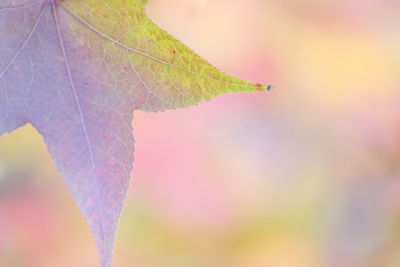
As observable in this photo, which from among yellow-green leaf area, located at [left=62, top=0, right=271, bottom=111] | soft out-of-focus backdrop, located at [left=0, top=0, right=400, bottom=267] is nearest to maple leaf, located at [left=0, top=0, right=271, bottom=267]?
yellow-green leaf area, located at [left=62, top=0, right=271, bottom=111]

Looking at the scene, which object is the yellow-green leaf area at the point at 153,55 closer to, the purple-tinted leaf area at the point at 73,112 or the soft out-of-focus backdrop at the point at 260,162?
the purple-tinted leaf area at the point at 73,112

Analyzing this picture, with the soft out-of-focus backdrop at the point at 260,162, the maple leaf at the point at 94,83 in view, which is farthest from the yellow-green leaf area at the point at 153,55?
the soft out-of-focus backdrop at the point at 260,162

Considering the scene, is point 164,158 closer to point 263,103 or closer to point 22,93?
point 263,103

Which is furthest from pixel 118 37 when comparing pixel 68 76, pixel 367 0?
pixel 367 0

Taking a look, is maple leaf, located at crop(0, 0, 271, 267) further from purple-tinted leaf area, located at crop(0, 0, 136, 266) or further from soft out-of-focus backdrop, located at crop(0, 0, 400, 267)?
soft out-of-focus backdrop, located at crop(0, 0, 400, 267)

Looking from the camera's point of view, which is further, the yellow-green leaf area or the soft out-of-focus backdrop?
the soft out-of-focus backdrop

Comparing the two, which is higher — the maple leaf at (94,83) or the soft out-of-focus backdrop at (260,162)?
the soft out-of-focus backdrop at (260,162)
